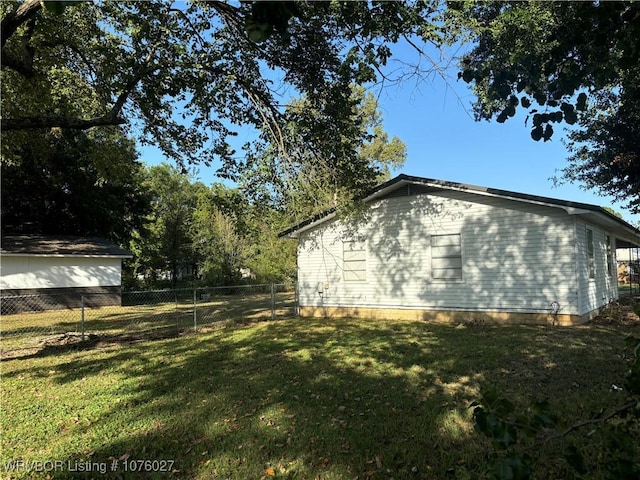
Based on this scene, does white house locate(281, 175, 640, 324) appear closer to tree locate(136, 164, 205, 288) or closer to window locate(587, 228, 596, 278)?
window locate(587, 228, 596, 278)

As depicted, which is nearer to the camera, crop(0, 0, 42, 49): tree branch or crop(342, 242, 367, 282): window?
crop(0, 0, 42, 49): tree branch

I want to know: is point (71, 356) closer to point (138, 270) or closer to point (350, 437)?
point (350, 437)

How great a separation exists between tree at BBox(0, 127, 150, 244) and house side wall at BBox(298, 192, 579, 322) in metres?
11.0

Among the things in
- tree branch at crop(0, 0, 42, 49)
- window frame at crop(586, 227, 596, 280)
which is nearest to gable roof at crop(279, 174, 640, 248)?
window frame at crop(586, 227, 596, 280)

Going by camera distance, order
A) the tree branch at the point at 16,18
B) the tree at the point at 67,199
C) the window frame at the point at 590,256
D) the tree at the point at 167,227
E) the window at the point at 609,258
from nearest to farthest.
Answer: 1. the tree branch at the point at 16,18
2. the window frame at the point at 590,256
3. the window at the point at 609,258
4. the tree at the point at 67,199
5. the tree at the point at 167,227

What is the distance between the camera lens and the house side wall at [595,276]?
32.7ft

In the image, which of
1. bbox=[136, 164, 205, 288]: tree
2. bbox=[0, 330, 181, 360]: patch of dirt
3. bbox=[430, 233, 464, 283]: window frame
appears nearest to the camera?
bbox=[0, 330, 181, 360]: patch of dirt

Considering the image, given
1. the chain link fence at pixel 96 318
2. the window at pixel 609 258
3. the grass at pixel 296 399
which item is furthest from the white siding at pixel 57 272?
the window at pixel 609 258

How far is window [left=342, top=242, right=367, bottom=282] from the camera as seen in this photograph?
12750 millimetres

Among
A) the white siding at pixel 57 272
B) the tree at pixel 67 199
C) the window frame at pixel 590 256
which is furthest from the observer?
the tree at pixel 67 199

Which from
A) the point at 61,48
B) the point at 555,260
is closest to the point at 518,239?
the point at 555,260

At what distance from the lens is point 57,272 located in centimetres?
1823

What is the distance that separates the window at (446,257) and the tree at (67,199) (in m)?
14.1

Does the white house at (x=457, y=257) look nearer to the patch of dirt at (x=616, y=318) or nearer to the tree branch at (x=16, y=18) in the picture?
the patch of dirt at (x=616, y=318)
